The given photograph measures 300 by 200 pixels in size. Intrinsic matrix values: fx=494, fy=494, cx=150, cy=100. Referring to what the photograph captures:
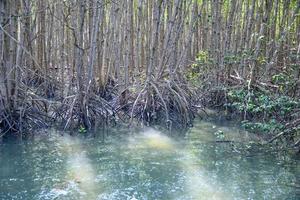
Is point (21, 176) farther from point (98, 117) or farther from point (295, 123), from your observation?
point (295, 123)

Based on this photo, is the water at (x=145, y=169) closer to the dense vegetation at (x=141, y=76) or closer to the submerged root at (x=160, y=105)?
the dense vegetation at (x=141, y=76)

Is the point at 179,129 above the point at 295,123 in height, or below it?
below

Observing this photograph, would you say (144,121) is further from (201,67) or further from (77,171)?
(77,171)

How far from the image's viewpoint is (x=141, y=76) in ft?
33.6

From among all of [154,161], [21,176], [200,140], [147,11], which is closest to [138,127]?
[200,140]

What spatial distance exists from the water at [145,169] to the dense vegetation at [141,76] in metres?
0.42

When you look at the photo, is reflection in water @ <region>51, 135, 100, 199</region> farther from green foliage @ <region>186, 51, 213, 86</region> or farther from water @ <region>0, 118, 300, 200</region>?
green foliage @ <region>186, 51, 213, 86</region>

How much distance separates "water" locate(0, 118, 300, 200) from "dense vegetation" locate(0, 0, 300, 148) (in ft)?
1.39

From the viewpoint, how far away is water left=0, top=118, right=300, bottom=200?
17.4ft

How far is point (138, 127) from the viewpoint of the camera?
8336 millimetres

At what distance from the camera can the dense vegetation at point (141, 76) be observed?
7066mm

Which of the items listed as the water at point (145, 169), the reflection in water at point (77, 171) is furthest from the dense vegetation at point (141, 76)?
the reflection in water at point (77, 171)

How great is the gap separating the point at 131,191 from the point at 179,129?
10.1 feet

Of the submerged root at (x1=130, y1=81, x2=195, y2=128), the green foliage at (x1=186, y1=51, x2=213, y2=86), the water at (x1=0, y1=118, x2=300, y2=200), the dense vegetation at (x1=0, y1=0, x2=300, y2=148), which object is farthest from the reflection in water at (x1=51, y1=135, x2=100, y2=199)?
the green foliage at (x1=186, y1=51, x2=213, y2=86)
